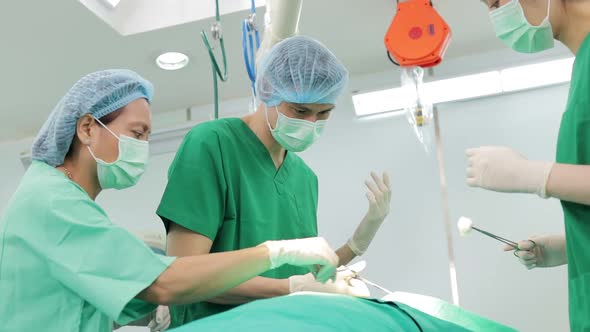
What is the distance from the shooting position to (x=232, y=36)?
3.19 meters

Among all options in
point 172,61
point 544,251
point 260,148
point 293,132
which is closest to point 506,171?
point 544,251

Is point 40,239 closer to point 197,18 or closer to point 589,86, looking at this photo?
point 589,86

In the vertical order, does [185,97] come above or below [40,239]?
above

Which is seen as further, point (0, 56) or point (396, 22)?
point (0, 56)

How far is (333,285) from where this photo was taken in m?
1.79

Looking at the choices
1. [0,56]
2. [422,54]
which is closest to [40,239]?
[422,54]

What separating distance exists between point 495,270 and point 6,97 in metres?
2.73

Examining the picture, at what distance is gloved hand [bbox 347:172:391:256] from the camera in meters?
2.13

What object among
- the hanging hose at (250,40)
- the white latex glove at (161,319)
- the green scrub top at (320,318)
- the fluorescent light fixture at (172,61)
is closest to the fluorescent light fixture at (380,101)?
the fluorescent light fixture at (172,61)

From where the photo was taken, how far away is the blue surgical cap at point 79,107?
166 cm

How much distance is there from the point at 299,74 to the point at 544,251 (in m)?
0.84

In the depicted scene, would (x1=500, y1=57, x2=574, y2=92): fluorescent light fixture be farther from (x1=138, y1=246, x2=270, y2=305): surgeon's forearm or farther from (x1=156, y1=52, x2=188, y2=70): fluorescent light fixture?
(x1=138, y1=246, x2=270, y2=305): surgeon's forearm

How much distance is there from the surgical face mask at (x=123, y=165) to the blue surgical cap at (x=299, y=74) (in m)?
0.39

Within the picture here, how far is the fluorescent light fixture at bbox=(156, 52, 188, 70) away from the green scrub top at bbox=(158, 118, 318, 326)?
1.50m
